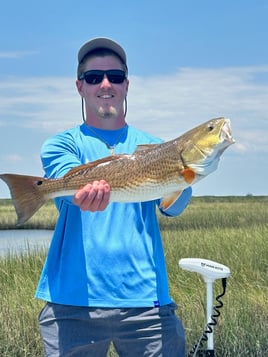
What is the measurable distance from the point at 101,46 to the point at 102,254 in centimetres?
116

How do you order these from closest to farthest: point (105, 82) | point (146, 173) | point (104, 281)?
point (146, 173) < point (104, 281) < point (105, 82)

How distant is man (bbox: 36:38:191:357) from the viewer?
3.21 metres

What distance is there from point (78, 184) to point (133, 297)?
2.23 feet

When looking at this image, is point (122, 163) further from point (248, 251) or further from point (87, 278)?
point (248, 251)

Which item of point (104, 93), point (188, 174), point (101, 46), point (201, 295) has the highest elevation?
point (101, 46)

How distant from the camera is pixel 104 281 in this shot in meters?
3.21

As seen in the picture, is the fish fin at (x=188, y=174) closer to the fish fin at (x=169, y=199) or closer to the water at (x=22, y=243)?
the fish fin at (x=169, y=199)

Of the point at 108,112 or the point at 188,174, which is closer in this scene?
the point at 188,174

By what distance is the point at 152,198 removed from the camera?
9.96 feet

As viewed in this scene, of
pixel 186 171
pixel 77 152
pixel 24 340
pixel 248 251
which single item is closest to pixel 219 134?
pixel 186 171

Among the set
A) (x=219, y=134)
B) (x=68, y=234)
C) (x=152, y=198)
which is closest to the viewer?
(x=219, y=134)

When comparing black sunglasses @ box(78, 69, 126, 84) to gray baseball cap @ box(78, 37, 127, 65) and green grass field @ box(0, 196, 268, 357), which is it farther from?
green grass field @ box(0, 196, 268, 357)

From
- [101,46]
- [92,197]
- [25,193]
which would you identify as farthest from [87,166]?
[101,46]

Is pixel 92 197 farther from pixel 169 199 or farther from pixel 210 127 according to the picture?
pixel 210 127
